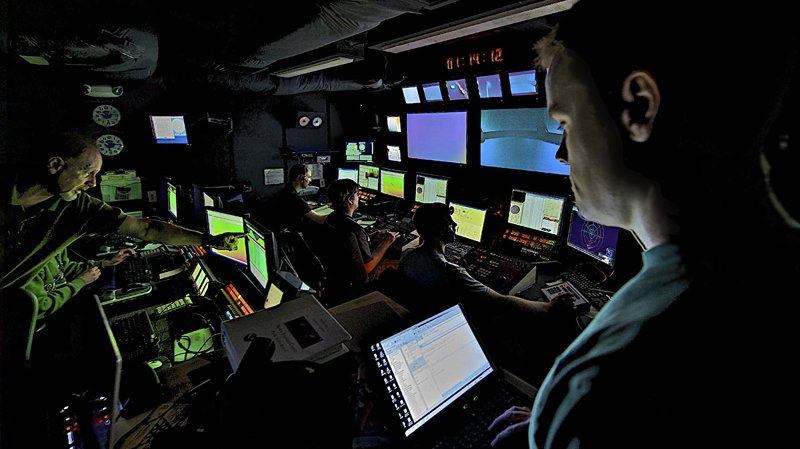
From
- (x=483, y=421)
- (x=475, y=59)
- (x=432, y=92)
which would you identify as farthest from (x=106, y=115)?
(x=483, y=421)

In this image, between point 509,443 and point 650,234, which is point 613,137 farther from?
point 509,443

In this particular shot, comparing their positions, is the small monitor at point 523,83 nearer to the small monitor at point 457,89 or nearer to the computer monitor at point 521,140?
the computer monitor at point 521,140

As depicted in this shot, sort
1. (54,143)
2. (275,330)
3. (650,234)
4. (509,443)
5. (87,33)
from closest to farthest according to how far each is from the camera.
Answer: (650,234)
(509,443)
(275,330)
(54,143)
(87,33)

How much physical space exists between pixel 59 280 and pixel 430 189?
10.6 ft

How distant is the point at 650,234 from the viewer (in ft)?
1.55

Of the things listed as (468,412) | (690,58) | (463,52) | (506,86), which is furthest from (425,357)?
(463,52)

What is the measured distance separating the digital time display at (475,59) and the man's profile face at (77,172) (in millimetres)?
3357

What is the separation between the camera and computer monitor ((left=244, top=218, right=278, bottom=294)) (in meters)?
1.68

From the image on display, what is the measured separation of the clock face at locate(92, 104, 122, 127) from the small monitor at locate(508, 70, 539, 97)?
4.72 m

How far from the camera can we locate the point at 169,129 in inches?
177

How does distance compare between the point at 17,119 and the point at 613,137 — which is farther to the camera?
the point at 17,119

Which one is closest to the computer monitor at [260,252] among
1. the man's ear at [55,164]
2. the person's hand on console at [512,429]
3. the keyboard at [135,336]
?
the keyboard at [135,336]

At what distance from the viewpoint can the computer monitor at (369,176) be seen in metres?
4.88

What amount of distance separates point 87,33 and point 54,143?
92 centimetres
